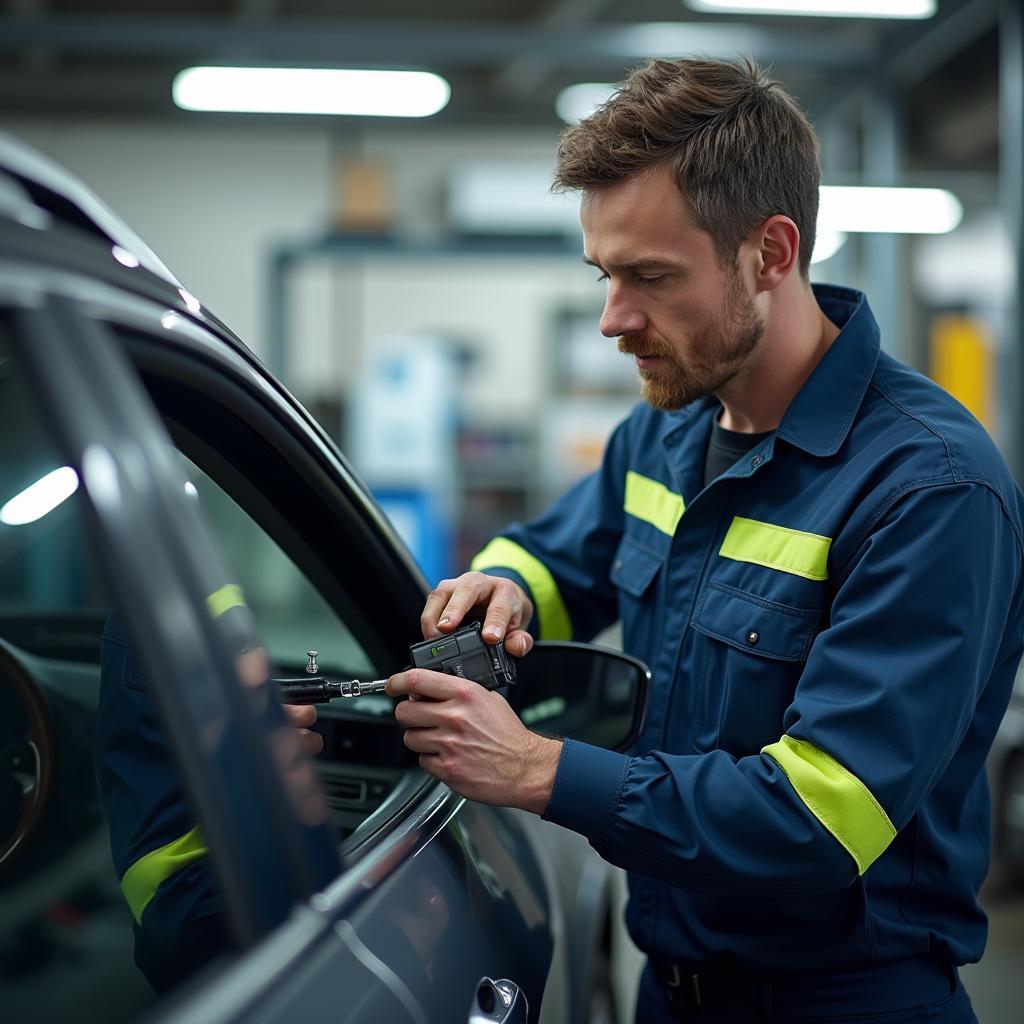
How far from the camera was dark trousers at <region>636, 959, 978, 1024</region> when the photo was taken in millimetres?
1466

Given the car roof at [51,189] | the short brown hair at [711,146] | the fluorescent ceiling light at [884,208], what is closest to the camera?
the car roof at [51,189]

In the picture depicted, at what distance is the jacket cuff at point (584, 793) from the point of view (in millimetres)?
1333

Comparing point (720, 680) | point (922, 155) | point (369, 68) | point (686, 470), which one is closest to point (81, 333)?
point (720, 680)

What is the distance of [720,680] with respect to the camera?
1.54 metres

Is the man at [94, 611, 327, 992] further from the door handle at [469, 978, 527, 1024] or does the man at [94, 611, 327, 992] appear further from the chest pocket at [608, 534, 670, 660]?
the chest pocket at [608, 534, 670, 660]

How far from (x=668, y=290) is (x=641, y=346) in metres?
0.09

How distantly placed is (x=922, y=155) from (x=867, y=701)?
13158 millimetres

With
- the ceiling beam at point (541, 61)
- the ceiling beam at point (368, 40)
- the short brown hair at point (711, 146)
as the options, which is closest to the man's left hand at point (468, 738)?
the short brown hair at point (711, 146)

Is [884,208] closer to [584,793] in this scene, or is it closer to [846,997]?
[846,997]

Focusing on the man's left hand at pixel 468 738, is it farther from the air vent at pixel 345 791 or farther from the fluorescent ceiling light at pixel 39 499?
the fluorescent ceiling light at pixel 39 499

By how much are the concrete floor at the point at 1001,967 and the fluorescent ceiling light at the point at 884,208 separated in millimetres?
4387

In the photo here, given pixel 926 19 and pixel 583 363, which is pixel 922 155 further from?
pixel 926 19

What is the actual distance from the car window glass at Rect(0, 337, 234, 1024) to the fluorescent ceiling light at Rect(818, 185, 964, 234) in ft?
22.2

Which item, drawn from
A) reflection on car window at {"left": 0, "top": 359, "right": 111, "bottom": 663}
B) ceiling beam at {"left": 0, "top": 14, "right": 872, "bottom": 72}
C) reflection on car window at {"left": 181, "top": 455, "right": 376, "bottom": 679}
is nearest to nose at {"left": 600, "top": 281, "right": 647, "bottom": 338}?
reflection on car window at {"left": 0, "top": 359, "right": 111, "bottom": 663}
